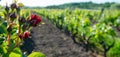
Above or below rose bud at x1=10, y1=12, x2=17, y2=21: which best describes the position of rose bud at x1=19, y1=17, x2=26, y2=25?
below

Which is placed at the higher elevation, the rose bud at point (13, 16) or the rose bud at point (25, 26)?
the rose bud at point (13, 16)

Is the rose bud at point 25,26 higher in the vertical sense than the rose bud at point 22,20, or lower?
lower

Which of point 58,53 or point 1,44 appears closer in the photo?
point 1,44

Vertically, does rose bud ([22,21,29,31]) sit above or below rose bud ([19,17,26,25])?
below

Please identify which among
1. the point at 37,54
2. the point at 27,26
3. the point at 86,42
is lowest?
the point at 86,42

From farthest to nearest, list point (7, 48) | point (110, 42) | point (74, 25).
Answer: point (74, 25)
point (110, 42)
point (7, 48)

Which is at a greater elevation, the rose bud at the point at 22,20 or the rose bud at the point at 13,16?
the rose bud at the point at 13,16

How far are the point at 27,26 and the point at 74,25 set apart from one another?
44.3 feet

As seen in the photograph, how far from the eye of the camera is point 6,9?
245cm

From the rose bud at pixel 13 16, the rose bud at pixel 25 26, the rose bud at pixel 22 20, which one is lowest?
the rose bud at pixel 25 26

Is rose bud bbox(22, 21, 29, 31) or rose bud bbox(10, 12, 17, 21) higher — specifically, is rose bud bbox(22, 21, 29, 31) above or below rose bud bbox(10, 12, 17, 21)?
below

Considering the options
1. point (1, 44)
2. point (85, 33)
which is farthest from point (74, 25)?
point (1, 44)

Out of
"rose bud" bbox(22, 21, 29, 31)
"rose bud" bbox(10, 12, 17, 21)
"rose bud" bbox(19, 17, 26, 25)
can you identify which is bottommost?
"rose bud" bbox(22, 21, 29, 31)

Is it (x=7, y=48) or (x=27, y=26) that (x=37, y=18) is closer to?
(x=27, y=26)
